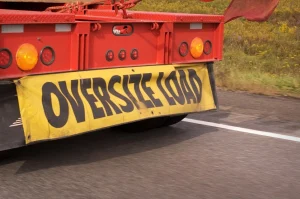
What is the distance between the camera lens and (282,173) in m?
5.07

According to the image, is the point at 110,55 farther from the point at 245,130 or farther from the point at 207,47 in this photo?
the point at 245,130

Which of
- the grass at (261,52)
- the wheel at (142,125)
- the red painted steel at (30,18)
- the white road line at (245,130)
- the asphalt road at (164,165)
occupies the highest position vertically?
the red painted steel at (30,18)

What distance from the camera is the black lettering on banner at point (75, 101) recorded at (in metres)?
4.86

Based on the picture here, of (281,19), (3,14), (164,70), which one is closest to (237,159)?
(164,70)

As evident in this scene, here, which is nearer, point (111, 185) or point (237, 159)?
point (111, 185)

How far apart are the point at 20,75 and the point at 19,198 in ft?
2.90

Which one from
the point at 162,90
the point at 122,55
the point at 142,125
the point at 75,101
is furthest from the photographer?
the point at 142,125

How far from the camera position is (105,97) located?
514 cm

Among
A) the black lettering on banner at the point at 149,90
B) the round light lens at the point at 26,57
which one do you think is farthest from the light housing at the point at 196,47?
the round light lens at the point at 26,57

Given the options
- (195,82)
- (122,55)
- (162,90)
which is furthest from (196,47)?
(122,55)

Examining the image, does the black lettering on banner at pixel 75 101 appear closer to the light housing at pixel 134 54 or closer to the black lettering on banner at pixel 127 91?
the black lettering on banner at pixel 127 91

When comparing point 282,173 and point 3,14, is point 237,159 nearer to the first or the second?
point 282,173

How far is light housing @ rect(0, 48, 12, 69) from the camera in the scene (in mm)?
4492

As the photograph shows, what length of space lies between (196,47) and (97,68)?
1.14 m
